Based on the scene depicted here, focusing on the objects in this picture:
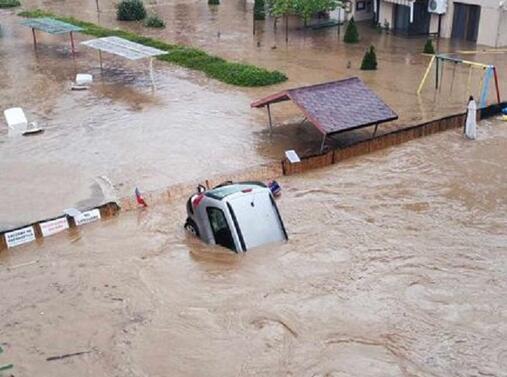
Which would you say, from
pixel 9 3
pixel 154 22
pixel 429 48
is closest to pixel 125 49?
pixel 154 22

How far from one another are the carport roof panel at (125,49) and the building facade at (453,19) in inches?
525

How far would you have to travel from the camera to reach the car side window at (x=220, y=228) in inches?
566

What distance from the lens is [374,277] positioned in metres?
13.7

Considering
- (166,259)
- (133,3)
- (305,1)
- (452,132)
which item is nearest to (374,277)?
(166,259)

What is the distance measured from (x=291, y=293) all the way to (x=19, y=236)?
20.2 feet

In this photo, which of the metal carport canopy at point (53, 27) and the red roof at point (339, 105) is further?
the metal carport canopy at point (53, 27)

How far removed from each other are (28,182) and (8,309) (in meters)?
6.65

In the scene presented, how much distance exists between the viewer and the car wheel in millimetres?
15248

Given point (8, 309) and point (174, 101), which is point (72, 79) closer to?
point (174, 101)

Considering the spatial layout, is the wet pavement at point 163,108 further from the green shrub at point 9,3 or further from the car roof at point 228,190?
the green shrub at point 9,3

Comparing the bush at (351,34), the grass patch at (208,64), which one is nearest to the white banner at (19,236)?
the grass patch at (208,64)

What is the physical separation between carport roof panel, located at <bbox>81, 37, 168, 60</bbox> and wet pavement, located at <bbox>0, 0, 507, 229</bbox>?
1155 mm

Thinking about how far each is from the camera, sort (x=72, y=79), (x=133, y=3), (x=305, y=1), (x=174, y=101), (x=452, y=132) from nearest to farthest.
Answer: (x=452, y=132) < (x=174, y=101) < (x=72, y=79) < (x=305, y=1) < (x=133, y=3)

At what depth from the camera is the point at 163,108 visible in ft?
83.0
